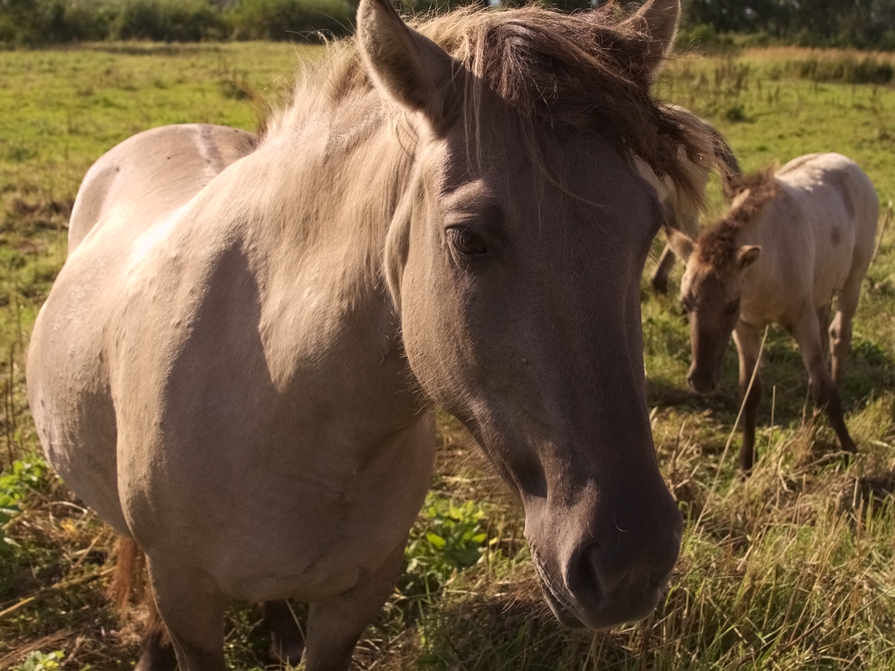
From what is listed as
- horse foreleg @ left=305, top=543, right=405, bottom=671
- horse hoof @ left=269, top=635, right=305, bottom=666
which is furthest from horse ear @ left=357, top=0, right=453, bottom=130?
horse hoof @ left=269, top=635, right=305, bottom=666

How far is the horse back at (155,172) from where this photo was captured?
2775 mm

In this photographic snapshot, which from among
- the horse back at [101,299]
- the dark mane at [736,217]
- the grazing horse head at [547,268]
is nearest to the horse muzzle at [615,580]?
the grazing horse head at [547,268]

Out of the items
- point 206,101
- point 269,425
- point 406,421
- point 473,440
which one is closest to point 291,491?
point 269,425

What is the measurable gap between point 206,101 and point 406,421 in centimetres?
1423

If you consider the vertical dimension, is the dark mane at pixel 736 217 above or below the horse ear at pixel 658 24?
below

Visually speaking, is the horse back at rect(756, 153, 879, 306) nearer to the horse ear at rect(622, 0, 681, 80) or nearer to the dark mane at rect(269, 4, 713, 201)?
the horse ear at rect(622, 0, 681, 80)

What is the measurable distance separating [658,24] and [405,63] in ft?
2.08

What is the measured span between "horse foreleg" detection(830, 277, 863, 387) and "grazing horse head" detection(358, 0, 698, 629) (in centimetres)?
518

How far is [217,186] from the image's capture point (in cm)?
212

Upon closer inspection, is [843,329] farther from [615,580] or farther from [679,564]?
[615,580]

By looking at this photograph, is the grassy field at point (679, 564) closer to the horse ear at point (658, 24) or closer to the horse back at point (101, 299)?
the horse ear at point (658, 24)

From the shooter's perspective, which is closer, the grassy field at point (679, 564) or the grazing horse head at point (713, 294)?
the grassy field at point (679, 564)

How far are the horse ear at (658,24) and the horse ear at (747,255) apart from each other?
319 cm

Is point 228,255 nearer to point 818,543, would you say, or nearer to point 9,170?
point 818,543
